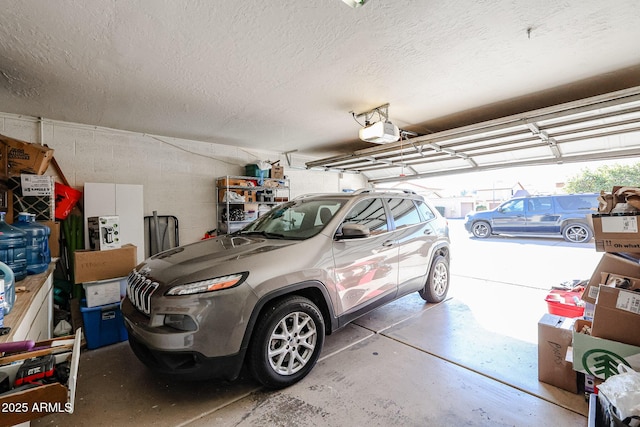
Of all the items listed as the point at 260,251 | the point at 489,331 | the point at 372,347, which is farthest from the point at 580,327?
the point at 260,251

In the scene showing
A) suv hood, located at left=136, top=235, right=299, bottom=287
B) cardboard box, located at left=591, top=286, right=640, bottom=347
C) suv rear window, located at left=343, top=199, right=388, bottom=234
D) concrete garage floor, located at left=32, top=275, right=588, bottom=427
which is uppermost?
suv rear window, located at left=343, top=199, right=388, bottom=234

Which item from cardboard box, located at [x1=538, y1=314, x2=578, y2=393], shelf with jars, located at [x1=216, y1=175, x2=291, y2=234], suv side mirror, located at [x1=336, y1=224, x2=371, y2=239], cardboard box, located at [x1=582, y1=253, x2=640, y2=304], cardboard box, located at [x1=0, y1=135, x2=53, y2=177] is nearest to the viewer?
cardboard box, located at [x1=582, y1=253, x2=640, y2=304]

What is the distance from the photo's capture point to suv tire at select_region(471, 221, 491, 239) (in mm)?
10656

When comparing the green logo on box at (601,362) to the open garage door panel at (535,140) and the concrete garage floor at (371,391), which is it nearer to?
the concrete garage floor at (371,391)

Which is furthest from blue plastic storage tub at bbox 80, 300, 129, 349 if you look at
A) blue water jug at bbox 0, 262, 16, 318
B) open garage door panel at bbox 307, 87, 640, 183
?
open garage door panel at bbox 307, 87, 640, 183

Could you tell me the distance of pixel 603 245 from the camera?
2.08 metres

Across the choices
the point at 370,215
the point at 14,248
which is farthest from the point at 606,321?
the point at 14,248

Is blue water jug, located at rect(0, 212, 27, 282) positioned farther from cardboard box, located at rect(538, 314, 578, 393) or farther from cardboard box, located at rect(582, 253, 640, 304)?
cardboard box, located at rect(582, 253, 640, 304)

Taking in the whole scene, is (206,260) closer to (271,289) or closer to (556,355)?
(271,289)

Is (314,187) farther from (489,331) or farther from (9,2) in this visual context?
(9,2)

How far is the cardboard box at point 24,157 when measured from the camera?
10.4 ft

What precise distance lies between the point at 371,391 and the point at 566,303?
210 centimetres

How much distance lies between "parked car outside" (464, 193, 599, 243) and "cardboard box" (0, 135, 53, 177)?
11.8 metres

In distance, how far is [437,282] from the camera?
3.91 m
